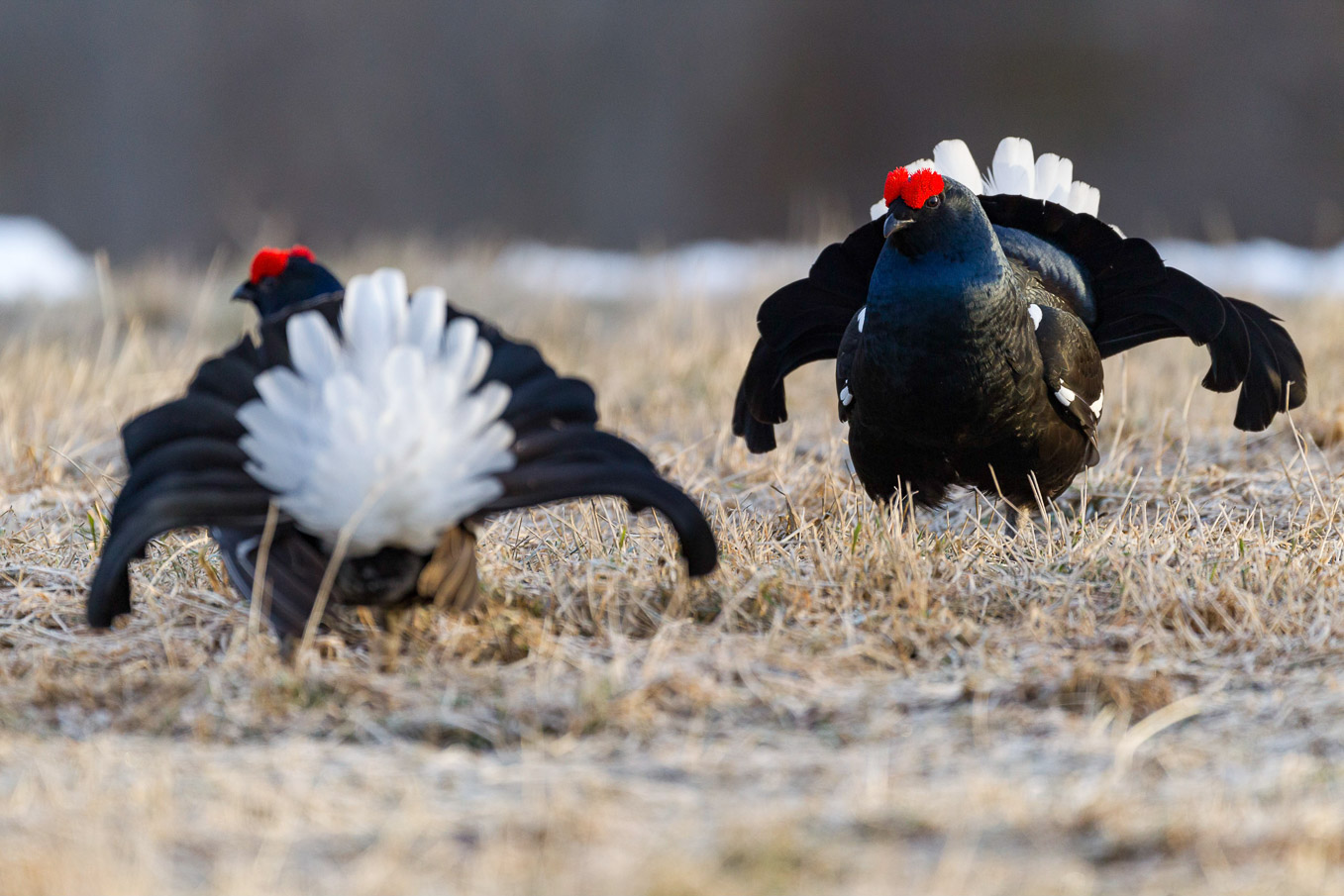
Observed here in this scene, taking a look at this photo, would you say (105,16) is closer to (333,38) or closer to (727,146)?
(333,38)

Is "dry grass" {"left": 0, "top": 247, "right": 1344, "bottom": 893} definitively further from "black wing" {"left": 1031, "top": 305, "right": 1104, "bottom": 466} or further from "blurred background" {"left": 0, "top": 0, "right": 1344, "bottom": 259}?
"blurred background" {"left": 0, "top": 0, "right": 1344, "bottom": 259}

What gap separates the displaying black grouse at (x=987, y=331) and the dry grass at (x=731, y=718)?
160 mm

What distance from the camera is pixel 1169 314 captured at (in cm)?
281

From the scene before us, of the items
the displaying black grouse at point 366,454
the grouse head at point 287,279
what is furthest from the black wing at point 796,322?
the displaying black grouse at point 366,454

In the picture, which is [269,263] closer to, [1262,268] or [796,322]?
[796,322]

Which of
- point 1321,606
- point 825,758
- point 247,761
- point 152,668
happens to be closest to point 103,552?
point 152,668

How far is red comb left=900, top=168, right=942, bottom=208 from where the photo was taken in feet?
8.16

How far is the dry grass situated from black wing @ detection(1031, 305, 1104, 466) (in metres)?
0.22

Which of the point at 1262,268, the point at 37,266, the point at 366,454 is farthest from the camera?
the point at 37,266

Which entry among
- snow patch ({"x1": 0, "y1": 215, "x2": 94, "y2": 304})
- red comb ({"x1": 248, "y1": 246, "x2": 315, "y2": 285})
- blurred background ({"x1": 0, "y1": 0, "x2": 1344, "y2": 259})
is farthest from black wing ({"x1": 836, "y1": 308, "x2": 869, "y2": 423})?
blurred background ({"x1": 0, "y1": 0, "x2": 1344, "y2": 259})

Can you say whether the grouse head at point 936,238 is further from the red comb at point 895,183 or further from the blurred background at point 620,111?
the blurred background at point 620,111

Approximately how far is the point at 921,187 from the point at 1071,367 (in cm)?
48

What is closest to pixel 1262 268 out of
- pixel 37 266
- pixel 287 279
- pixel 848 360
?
pixel 848 360

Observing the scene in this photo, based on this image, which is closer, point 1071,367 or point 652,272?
point 1071,367
